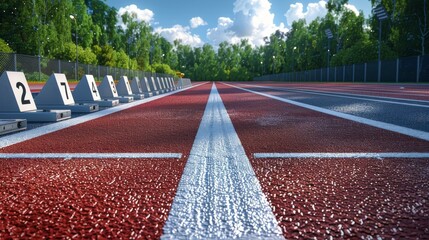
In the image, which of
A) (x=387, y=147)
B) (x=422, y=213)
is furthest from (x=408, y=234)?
(x=387, y=147)

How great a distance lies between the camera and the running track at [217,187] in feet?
4.90

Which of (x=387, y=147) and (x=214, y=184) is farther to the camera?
(x=387, y=147)

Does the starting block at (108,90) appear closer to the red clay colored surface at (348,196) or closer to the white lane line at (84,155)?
the white lane line at (84,155)

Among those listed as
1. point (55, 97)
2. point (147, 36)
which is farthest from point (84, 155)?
point (147, 36)

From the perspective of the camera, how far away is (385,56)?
5191cm

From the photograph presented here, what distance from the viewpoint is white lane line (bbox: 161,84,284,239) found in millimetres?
1447

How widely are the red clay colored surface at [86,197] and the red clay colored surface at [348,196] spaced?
0.58 m

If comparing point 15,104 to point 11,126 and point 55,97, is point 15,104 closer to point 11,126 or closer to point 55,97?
point 11,126

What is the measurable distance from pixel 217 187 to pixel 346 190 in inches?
28.5

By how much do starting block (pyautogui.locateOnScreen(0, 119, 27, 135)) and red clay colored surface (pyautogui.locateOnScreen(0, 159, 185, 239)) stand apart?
1987mm

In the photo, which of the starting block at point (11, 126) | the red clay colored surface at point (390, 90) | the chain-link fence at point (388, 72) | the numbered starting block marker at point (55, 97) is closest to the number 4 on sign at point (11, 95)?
the starting block at point (11, 126)

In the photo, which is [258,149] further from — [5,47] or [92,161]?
[5,47]

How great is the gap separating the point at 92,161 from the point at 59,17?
151ft

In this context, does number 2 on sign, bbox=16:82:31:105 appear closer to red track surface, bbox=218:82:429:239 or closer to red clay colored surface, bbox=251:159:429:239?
red track surface, bbox=218:82:429:239
